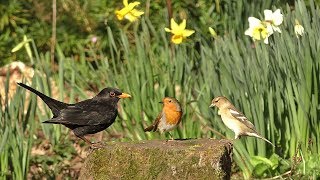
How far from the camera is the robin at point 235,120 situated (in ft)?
19.3

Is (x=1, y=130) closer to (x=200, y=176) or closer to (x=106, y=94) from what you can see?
(x=106, y=94)

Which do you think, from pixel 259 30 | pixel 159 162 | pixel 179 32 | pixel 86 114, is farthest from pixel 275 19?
pixel 159 162

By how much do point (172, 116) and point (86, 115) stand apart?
492 millimetres

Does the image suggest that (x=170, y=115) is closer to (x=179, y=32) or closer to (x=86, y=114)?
(x=86, y=114)

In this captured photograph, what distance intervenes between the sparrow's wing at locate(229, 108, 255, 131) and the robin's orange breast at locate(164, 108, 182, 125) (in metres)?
0.55

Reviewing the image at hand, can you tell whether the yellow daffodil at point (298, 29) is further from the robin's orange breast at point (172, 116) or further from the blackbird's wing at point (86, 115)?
the blackbird's wing at point (86, 115)

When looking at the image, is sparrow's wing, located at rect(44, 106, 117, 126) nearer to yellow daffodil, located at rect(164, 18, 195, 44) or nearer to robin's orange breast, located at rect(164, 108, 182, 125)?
robin's orange breast, located at rect(164, 108, 182, 125)

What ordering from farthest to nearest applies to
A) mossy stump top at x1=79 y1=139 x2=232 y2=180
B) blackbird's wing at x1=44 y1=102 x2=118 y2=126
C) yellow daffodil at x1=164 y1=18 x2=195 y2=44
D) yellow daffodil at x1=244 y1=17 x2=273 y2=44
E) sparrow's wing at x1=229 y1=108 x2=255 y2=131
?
yellow daffodil at x1=164 y1=18 x2=195 y2=44
yellow daffodil at x1=244 y1=17 x2=273 y2=44
sparrow's wing at x1=229 y1=108 x2=255 y2=131
blackbird's wing at x1=44 y1=102 x2=118 y2=126
mossy stump top at x1=79 y1=139 x2=232 y2=180

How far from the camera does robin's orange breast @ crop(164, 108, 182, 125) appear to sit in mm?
5465

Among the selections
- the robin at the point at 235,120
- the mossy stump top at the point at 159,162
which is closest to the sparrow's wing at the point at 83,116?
the mossy stump top at the point at 159,162

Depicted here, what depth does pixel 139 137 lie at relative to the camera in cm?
695

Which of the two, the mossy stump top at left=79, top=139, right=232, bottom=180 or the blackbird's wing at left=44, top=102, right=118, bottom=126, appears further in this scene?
the blackbird's wing at left=44, top=102, right=118, bottom=126

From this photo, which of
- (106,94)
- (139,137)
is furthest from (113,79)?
(106,94)

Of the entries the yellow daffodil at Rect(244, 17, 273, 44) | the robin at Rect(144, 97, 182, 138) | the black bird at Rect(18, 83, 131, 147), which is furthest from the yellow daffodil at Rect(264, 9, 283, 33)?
the black bird at Rect(18, 83, 131, 147)
